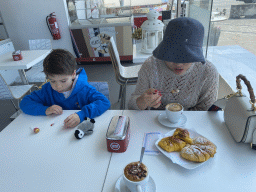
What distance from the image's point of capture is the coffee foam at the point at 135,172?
58cm

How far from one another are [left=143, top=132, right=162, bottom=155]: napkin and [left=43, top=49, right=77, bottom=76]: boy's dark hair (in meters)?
0.69

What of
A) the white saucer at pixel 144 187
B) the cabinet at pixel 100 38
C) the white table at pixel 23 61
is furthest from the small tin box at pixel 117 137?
the cabinet at pixel 100 38

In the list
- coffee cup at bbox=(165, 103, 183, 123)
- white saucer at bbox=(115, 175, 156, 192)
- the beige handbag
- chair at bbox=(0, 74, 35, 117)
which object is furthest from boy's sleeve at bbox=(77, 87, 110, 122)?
chair at bbox=(0, 74, 35, 117)

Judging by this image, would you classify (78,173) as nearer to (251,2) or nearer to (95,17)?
(251,2)

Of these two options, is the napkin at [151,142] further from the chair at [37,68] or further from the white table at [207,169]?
the chair at [37,68]

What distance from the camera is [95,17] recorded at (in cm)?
429

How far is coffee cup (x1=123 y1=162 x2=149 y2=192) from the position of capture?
57 cm

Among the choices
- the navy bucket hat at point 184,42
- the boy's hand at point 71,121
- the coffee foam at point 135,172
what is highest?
the navy bucket hat at point 184,42

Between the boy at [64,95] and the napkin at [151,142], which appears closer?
the napkin at [151,142]

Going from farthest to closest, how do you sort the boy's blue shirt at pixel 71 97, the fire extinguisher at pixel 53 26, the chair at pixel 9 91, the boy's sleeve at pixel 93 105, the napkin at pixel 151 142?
the fire extinguisher at pixel 53 26 < the chair at pixel 9 91 < the boy's blue shirt at pixel 71 97 < the boy's sleeve at pixel 93 105 < the napkin at pixel 151 142

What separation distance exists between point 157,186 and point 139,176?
114mm

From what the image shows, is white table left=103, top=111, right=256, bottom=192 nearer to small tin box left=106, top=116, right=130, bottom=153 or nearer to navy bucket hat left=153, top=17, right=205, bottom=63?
small tin box left=106, top=116, right=130, bottom=153

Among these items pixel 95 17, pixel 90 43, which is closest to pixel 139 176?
pixel 90 43

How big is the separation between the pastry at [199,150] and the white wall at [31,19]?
423 centimetres
